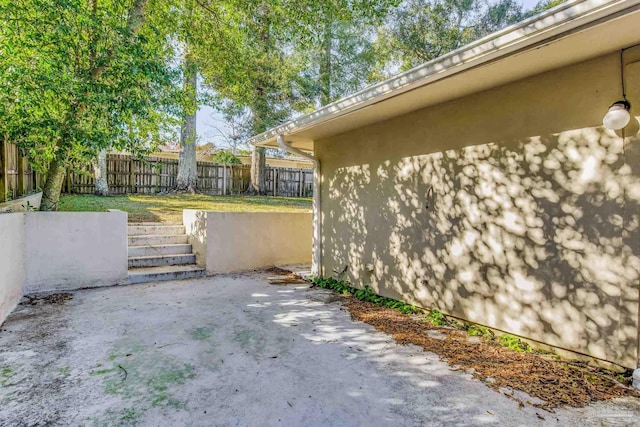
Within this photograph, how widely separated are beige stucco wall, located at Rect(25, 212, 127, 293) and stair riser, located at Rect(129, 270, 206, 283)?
7.3 inches

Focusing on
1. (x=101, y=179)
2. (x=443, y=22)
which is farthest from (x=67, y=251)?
(x=443, y=22)

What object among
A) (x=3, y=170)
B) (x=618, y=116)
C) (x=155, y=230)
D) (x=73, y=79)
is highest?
(x=73, y=79)

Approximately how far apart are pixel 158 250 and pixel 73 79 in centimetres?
346

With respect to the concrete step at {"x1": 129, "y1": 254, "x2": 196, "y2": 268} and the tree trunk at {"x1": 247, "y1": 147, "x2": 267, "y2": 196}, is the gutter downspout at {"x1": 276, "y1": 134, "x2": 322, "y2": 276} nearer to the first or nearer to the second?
the concrete step at {"x1": 129, "y1": 254, "x2": 196, "y2": 268}

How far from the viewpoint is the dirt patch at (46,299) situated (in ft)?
15.9

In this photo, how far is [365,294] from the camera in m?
5.32

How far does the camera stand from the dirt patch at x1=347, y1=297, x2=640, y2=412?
2.56m

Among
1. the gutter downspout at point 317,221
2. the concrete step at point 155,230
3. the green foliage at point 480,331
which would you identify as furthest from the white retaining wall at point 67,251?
the green foliage at point 480,331

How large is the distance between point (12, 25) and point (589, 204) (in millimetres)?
6635

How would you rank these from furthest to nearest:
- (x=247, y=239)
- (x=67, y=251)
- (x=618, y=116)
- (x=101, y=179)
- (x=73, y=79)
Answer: (x=101, y=179) < (x=247, y=239) < (x=67, y=251) < (x=73, y=79) < (x=618, y=116)

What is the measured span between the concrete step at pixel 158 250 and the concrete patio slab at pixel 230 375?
211 cm

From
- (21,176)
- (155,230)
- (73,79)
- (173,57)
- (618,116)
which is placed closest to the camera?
(618,116)

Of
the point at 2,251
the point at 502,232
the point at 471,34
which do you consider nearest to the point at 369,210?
the point at 502,232

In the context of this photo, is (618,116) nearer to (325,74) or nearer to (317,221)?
(317,221)
